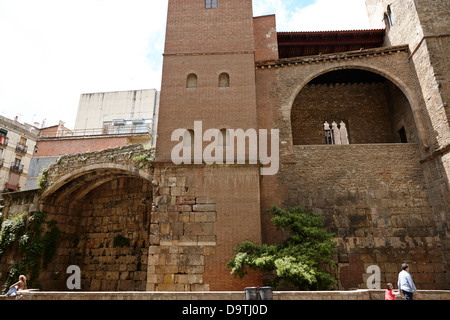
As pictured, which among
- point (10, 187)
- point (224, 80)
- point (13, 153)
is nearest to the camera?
point (224, 80)

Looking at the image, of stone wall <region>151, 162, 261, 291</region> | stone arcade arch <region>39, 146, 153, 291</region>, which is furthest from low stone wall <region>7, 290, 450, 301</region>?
stone arcade arch <region>39, 146, 153, 291</region>

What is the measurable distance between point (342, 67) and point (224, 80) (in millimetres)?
5336

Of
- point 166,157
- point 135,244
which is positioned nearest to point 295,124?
point 166,157

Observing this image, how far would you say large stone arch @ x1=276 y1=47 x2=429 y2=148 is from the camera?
12656 mm

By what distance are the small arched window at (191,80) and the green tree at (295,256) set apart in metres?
6.16

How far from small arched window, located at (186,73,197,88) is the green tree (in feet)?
20.2

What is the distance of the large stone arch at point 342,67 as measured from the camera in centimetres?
1266

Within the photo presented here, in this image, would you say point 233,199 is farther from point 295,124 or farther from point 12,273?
point 12,273

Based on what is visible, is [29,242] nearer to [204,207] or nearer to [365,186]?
[204,207]

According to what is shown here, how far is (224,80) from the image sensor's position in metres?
12.4

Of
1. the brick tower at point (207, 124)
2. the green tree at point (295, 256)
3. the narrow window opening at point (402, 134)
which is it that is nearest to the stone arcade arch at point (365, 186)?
the narrow window opening at point (402, 134)

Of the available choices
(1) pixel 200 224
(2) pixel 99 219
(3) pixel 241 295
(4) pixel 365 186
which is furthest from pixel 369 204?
(2) pixel 99 219

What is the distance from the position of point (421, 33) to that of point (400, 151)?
483cm
